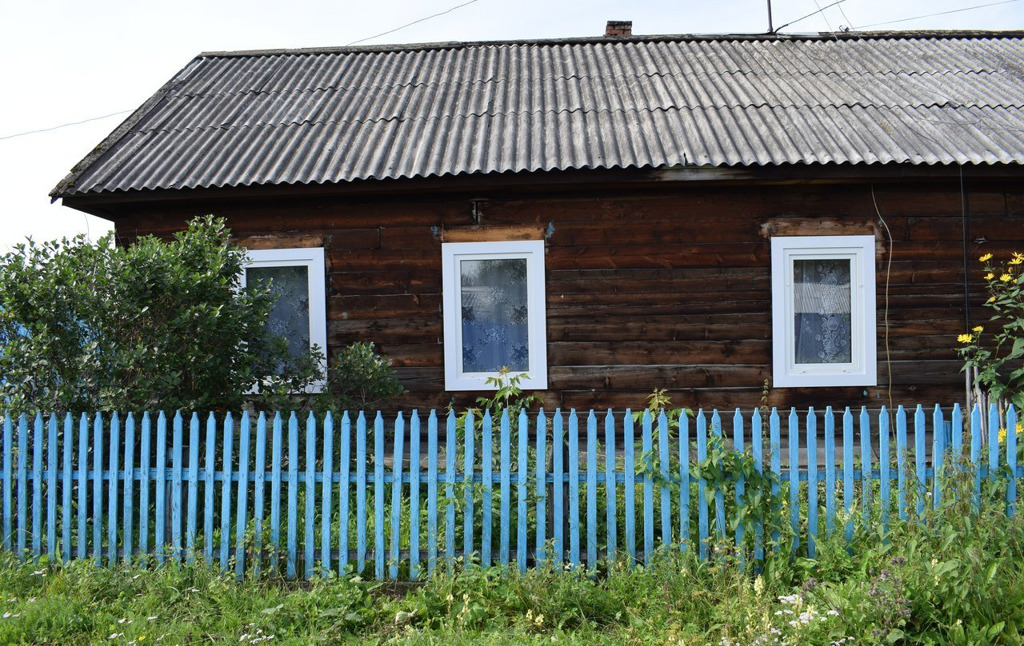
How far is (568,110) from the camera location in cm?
817

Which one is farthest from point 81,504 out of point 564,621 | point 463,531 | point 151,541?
point 564,621

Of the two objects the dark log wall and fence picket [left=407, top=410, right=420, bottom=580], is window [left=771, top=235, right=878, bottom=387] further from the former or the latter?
fence picket [left=407, top=410, right=420, bottom=580]

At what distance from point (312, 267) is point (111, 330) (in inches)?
103

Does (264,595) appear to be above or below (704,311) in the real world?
below

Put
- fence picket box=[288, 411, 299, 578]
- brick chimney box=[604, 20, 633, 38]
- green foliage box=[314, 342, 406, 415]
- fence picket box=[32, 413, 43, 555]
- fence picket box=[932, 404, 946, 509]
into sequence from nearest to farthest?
fence picket box=[932, 404, 946, 509], fence picket box=[288, 411, 299, 578], fence picket box=[32, 413, 43, 555], green foliage box=[314, 342, 406, 415], brick chimney box=[604, 20, 633, 38]

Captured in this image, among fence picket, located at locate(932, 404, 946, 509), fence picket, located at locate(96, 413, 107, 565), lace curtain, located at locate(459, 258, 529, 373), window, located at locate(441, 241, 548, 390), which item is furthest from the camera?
lace curtain, located at locate(459, 258, 529, 373)

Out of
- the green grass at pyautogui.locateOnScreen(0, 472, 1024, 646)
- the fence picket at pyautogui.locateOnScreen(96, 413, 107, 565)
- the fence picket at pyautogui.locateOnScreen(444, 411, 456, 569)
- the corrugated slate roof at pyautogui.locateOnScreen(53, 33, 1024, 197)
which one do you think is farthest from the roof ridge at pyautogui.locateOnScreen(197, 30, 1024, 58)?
the green grass at pyautogui.locateOnScreen(0, 472, 1024, 646)

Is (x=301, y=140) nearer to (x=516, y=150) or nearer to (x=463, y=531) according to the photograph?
(x=516, y=150)

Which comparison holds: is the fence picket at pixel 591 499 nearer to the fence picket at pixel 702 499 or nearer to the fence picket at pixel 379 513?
the fence picket at pixel 702 499

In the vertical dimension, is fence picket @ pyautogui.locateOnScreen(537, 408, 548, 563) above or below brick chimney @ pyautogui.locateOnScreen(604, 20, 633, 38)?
below

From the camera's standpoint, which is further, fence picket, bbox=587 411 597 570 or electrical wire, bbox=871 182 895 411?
electrical wire, bbox=871 182 895 411

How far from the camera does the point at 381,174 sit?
6809 mm

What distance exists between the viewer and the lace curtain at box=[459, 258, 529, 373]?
7289mm

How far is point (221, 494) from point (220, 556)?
436 millimetres
